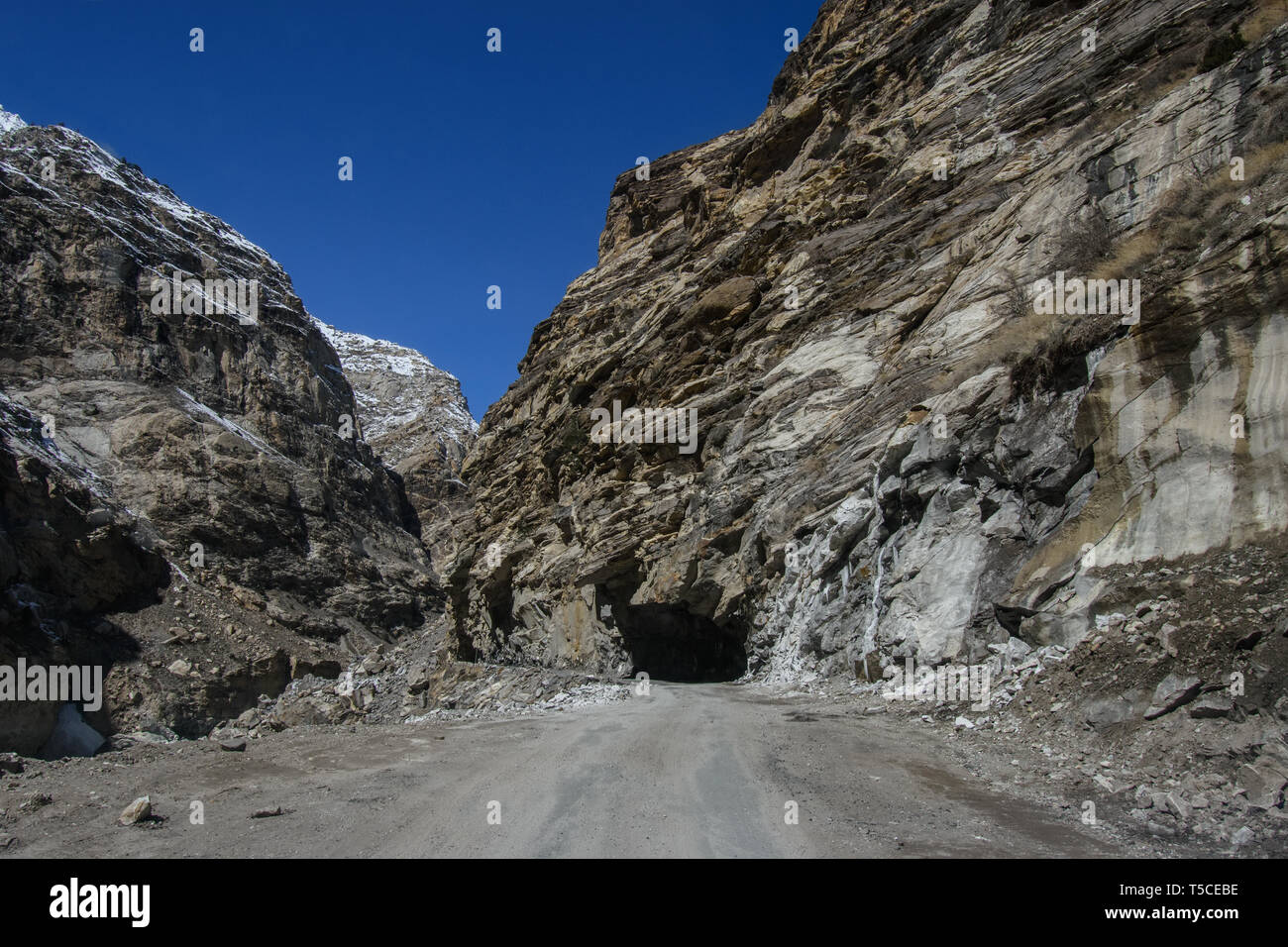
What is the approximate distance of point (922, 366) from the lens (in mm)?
17281

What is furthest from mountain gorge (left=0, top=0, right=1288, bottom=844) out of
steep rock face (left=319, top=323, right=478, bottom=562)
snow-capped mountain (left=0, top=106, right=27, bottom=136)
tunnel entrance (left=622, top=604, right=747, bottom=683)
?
steep rock face (left=319, top=323, right=478, bottom=562)

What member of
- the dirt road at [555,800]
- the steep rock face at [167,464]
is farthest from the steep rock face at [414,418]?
the dirt road at [555,800]

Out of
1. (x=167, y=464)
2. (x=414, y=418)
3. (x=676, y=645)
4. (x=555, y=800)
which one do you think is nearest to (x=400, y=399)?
(x=414, y=418)

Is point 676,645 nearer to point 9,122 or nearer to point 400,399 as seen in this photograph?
point 9,122

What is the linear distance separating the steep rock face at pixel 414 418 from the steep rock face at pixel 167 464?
21596mm

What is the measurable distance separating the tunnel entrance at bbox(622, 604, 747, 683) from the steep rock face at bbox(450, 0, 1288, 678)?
155mm

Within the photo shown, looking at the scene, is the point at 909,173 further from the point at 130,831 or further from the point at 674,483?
the point at 130,831

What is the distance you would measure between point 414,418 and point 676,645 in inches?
4733

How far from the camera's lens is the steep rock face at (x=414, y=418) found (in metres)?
114

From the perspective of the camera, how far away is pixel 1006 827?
17.8ft

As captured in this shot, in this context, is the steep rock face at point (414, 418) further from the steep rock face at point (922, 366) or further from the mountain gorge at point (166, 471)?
the steep rock face at point (922, 366)

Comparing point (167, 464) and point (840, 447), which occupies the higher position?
point (167, 464)
